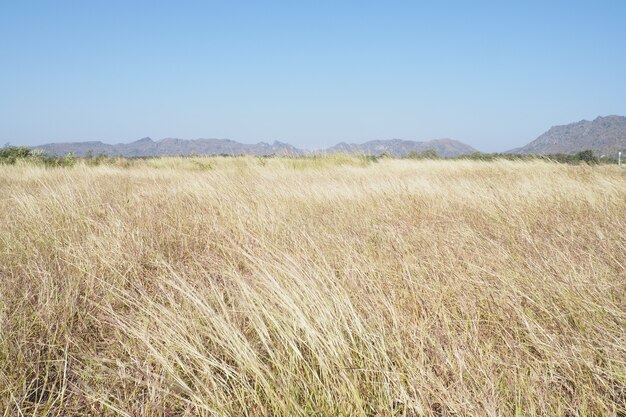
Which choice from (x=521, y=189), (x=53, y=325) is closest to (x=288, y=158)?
(x=521, y=189)

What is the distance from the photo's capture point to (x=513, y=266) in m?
1.83

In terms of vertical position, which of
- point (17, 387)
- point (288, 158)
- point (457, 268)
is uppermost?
point (288, 158)

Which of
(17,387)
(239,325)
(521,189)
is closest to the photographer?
(17,387)

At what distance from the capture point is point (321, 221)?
10.9 feet

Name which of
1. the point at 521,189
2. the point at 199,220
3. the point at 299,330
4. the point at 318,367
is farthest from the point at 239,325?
the point at 521,189

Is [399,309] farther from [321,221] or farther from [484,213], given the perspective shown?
[484,213]

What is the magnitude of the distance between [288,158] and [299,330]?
33.2 feet

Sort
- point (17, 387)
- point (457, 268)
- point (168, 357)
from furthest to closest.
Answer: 1. point (457, 268)
2. point (168, 357)
3. point (17, 387)

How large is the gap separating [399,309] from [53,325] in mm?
1440

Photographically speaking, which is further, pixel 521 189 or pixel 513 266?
pixel 521 189

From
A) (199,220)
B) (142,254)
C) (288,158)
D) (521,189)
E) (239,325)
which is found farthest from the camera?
(288,158)

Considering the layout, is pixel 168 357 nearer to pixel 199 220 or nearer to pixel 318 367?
pixel 318 367

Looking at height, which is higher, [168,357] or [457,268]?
[457,268]

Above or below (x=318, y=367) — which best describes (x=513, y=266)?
above
